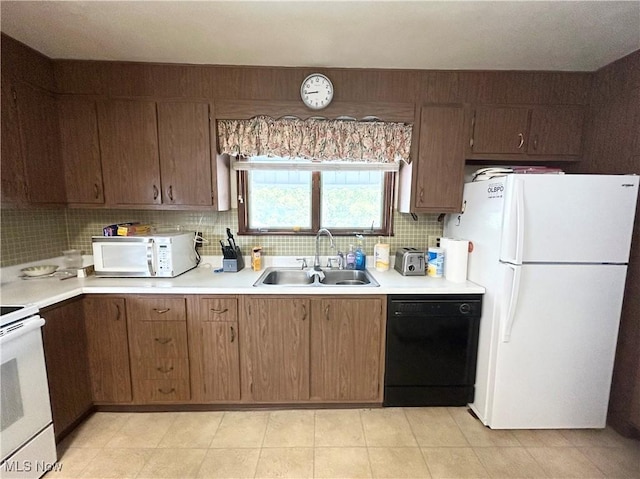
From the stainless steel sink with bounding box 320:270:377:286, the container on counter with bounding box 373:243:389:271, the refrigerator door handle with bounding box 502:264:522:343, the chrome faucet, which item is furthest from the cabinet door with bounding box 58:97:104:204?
the refrigerator door handle with bounding box 502:264:522:343

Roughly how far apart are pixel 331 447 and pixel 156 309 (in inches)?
55.8

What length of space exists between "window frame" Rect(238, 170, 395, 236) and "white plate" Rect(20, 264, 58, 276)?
1364mm

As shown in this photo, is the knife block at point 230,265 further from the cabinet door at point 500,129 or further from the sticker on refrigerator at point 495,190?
the cabinet door at point 500,129

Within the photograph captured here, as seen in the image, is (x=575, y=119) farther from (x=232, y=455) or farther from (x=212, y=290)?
(x=232, y=455)

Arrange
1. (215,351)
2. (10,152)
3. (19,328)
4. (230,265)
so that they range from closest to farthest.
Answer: (19,328)
(10,152)
(215,351)
(230,265)

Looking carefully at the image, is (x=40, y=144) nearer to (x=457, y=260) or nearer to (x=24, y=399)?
(x=24, y=399)

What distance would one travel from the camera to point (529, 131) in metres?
2.13

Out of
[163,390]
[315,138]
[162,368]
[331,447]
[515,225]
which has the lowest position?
[331,447]

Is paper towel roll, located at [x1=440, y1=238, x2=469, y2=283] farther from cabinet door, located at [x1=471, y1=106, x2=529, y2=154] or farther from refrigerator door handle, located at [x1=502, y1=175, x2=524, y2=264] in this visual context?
cabinet door, located at [x1=471, y1=106, x2=529, y2=154]

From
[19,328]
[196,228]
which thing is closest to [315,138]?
[196,228]

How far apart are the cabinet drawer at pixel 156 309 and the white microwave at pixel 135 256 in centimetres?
23

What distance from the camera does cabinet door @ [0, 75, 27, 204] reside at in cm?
172

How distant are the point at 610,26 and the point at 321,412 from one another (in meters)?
2.91

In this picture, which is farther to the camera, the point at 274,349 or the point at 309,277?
the point at 309,277
